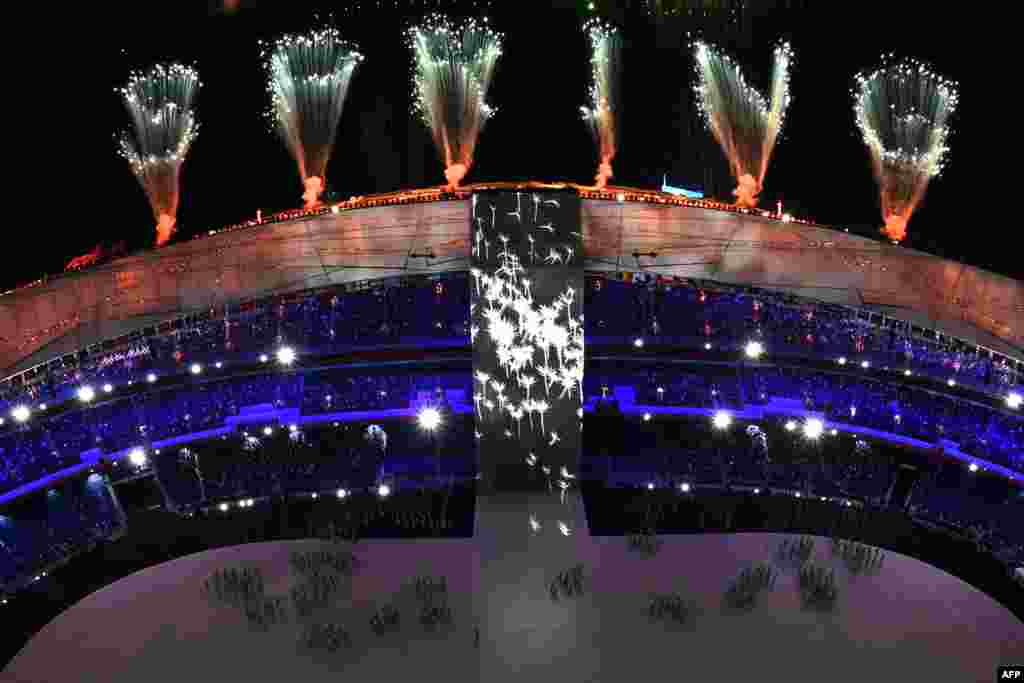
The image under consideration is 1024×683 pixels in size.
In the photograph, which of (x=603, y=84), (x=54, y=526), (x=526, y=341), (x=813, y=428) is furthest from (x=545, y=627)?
(x=603, y=84)

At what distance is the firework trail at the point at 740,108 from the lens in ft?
79.4

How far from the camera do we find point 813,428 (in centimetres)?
1773

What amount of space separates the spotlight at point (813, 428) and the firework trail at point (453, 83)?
1010cm

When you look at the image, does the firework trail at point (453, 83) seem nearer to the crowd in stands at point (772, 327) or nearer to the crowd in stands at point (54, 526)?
the crowd in stands at point (772, 327)

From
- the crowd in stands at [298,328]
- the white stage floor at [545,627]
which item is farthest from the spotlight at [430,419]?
the white stage floor at [545,627]

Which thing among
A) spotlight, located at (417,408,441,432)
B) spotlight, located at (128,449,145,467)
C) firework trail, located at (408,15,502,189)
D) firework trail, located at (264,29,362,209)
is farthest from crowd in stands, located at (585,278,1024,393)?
firework trail, located at (264,29,362,209)

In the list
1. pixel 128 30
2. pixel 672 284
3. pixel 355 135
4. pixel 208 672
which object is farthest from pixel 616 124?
pixel 208 672

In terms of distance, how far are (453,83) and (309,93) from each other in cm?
323

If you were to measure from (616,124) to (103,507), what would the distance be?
14727 millimetres

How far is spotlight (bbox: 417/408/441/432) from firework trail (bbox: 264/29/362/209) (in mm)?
7850

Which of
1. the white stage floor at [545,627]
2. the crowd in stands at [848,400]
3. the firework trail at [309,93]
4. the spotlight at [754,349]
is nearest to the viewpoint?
the white stage floor at [545,627]

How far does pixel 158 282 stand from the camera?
63.6ft

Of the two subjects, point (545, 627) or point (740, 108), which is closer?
point (545, 627)

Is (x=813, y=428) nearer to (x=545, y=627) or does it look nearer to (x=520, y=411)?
(x=520, y=411)
